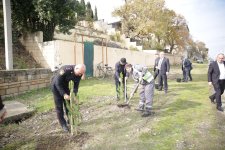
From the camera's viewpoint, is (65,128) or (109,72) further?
(109,72)

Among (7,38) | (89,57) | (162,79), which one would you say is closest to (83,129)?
(162,79)

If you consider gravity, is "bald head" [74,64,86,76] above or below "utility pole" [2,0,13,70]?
below

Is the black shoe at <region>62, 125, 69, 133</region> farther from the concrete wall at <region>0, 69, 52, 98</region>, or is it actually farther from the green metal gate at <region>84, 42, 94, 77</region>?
the green metal gate at <region>84, 42, 94, 77</region>

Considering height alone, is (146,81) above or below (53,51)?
below

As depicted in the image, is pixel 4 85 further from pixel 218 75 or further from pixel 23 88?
pixel 218 75

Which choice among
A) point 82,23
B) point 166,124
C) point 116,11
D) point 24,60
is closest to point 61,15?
point 24,60

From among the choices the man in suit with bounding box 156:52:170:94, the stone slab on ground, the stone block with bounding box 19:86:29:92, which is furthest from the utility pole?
the man in suit with bounding box 156:52:170:94

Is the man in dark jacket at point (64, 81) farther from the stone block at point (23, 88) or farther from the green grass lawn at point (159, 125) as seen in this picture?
the stone block at point (23, 88)

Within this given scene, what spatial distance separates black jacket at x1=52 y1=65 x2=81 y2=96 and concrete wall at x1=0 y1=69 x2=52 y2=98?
5.25 meters

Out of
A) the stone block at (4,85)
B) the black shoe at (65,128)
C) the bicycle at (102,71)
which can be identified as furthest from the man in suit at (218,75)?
the bicycle at (102,71)

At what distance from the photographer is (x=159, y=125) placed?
6.29 meters

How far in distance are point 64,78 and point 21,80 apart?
5953mm

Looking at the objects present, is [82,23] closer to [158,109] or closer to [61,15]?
[61,15]

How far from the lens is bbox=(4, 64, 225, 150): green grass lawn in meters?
5.13
